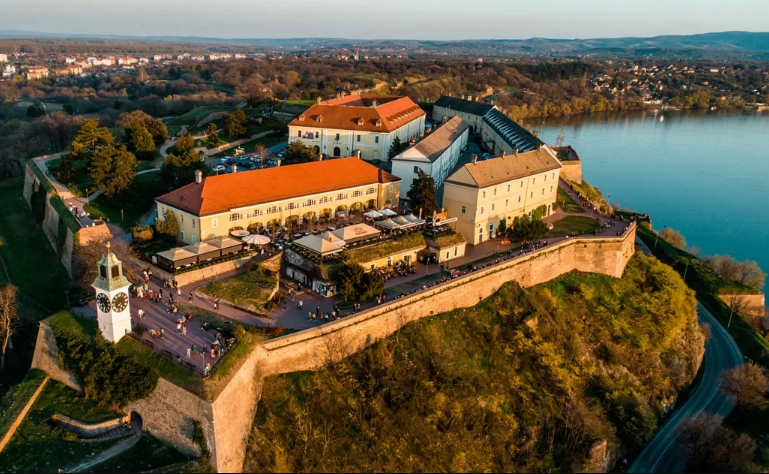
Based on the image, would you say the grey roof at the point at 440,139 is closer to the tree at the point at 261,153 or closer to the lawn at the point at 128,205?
the tree at the point at 261,153

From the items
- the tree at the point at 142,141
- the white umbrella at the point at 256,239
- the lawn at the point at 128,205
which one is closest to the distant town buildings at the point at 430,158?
the white umbrella at the point at 256,239

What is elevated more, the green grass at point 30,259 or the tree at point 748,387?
the green grass at point 30,259

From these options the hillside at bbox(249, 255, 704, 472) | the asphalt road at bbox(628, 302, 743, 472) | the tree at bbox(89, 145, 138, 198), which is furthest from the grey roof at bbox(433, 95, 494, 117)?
the tree at bbox(89, 145, 138, 198)

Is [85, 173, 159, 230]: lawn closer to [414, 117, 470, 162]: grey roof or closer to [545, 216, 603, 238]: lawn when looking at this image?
[414, 117, 470, 162]: grey roof

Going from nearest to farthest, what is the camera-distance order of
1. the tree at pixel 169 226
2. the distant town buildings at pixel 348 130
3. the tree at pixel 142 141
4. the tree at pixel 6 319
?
1. the tree at pixel 6 319
2. the tree at pixel 169 226
3. the tree at pixel 142 141
4. the distant town buildings at pixel 348 130

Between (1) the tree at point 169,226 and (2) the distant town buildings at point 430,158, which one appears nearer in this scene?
(1) the tree at point 169,226

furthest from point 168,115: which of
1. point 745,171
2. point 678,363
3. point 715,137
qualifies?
point 715,137

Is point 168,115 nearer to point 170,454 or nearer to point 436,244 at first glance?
point 436,244
